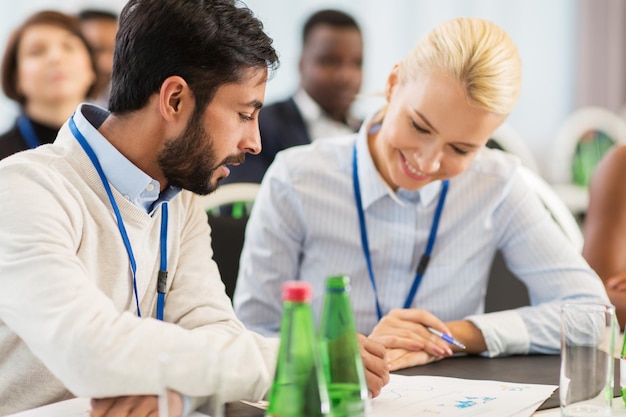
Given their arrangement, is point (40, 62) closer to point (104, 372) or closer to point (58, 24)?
point (58, 24)

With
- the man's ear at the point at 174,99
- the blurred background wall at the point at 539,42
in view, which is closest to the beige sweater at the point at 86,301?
the man's ear at the point at 174,99

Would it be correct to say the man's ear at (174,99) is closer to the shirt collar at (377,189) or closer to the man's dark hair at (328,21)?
the shirt collar at (377,189)

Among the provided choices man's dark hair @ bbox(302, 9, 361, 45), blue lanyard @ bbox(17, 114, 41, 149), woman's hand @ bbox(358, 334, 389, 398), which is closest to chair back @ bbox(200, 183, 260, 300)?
woman's hand @ bbox(358, 334, 389, 398)

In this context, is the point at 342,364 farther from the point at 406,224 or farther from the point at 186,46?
the point at 406,224

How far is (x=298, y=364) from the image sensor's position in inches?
31.9

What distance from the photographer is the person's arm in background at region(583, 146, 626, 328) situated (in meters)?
2.07

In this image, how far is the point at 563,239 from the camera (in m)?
1.79

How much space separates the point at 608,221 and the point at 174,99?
1303 millimetres

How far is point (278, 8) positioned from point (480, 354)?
3606mm

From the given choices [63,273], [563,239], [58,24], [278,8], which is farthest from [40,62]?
[63,273]

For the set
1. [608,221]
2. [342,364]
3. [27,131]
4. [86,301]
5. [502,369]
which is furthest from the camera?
[27,131]

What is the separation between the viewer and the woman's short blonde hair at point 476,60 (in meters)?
1.57

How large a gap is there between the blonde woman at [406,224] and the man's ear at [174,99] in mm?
536

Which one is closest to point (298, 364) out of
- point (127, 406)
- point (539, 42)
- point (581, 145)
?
point (127, 406)
